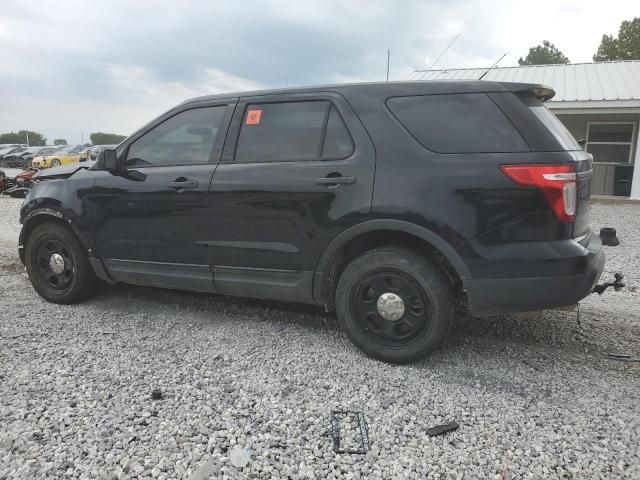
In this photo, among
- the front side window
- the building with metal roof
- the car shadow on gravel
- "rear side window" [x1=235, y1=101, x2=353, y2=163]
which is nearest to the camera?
"rear side window" [x1=235, y1=101, x2=353, y2=163]

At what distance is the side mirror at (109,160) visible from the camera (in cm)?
384

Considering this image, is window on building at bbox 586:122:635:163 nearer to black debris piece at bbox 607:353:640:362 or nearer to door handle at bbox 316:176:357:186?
black debris piece at bbox 607:353:640:362

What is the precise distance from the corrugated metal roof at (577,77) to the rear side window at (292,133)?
9.73 metres

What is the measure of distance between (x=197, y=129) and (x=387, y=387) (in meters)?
2.42

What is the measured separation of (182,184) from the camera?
360 centimetres

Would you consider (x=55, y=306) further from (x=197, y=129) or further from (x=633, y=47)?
(x=633, y=47)

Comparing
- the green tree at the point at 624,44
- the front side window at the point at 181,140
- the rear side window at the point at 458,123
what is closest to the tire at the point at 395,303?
the rear side window at the point at 458,123

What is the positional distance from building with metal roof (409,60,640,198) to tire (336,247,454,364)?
1158 centimetres

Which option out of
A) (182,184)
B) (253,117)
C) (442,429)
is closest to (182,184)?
(182,184)

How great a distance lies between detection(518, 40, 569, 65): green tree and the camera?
1795 inches

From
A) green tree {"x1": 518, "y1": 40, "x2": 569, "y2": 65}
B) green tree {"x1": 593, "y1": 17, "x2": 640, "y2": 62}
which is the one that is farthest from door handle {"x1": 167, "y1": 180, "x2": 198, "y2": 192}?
green tree {"x1": 518, "y1": 40, "x2": 569, "y2": 65}

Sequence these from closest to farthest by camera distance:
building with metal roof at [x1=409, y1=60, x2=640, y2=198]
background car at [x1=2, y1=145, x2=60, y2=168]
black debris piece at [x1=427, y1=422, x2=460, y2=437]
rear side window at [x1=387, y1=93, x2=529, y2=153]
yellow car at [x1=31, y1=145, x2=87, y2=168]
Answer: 1. black debris piece at [x1=427, y1=422, x2=460, y2=437]
2. rear side window at [x1=387, y1=93, x2=529, y2=153]
3. building with metal roof at [x1=409, y1=60, x2=640, y2=198]
4. yellow car at [x1=31, y1=145, x2=87, y2=168]
5. background car at [x1=2, y1=145, x2=60, y2=168]

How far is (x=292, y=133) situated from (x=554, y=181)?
1.74m

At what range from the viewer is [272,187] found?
331 centimetres
